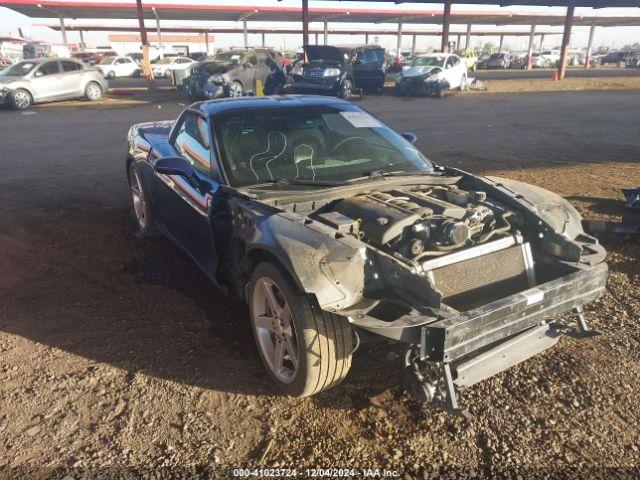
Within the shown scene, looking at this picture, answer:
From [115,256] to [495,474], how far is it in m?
3.91

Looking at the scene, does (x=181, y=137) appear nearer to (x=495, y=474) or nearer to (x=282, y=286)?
(x=282, y=286)

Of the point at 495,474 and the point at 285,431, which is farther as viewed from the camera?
the point at 285,431

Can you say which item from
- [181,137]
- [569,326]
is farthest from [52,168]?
[569,326]

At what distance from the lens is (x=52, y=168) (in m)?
8.20

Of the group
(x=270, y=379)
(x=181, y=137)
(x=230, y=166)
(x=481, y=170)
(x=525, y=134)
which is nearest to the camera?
(x=270, y=379)

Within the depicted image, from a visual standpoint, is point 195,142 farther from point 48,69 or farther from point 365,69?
point 365,69

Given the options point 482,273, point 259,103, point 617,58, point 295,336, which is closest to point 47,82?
point 259,103

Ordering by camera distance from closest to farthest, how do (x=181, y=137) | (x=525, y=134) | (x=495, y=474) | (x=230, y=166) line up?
(x=495, y=474) < (x=230, y=166) < (x=181, y=137) < (x=525, y=134)

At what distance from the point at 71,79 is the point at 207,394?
682 inches

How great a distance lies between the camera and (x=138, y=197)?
5.32 metres

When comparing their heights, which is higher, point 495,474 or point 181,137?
point 181,137

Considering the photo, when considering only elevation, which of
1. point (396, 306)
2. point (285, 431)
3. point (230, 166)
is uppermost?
point (230, 166)

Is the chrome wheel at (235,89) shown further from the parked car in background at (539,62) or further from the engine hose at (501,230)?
the parked car in background at (539,62)

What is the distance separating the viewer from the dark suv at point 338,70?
17859 mm
